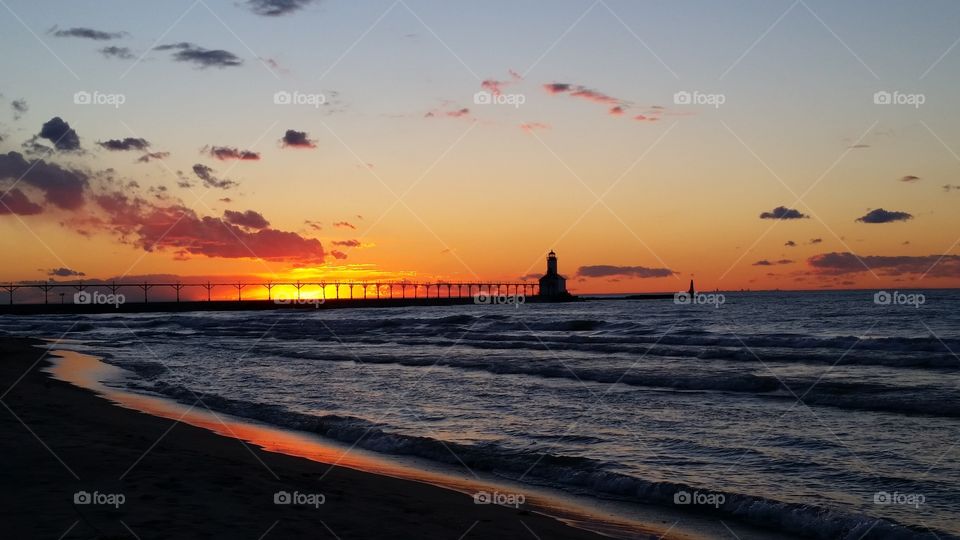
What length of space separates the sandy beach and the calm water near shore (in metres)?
2.10

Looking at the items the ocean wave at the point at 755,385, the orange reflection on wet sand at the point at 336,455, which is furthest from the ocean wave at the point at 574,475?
the ocean wave at the point at 755,385

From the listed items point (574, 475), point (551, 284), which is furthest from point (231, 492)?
point (551, 284)

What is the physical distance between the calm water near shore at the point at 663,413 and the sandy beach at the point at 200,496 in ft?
6.88

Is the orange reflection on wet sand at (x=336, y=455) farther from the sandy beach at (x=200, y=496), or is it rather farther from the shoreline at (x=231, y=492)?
the sandy beach at (x=200, y=496)

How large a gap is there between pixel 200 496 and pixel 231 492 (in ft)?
1.51

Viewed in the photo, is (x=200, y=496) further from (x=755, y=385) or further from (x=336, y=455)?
(x=755, y=385)

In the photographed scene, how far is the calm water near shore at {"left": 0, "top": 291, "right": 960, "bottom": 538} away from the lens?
9992 mm

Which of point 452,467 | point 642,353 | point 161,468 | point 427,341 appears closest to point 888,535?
point 452,467

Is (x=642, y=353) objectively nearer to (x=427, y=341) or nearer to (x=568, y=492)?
(x=427, y=341)

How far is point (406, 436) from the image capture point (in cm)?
1394

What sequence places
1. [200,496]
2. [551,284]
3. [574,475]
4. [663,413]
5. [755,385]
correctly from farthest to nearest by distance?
[551,284] < [755,385] < [663,413] < [574,475] < [200,496]

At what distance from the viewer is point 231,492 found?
922 cm

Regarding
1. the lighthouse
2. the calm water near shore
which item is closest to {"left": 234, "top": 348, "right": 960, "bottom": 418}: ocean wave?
the calm water near shore

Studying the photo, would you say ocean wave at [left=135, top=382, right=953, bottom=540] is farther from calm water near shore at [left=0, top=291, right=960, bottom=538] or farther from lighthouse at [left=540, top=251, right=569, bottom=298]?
lighthouse at [left=540, top=251, right=569, bottom=298]
